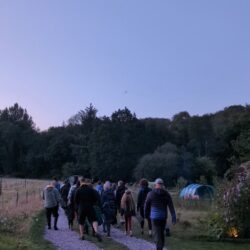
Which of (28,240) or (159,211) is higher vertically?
(159,211)

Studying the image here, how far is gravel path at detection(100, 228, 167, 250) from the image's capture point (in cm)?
1602

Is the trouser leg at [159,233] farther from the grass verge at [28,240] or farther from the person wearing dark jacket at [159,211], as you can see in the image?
the grass verge at [28,240]

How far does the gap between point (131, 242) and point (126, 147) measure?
7617 cm

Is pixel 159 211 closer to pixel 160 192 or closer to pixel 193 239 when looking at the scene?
pixel 160 192

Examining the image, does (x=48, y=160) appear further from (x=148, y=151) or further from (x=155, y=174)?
(x=155, y=174)

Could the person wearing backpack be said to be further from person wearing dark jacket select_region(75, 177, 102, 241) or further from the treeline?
the treeline

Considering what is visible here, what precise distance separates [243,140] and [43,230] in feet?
75.3

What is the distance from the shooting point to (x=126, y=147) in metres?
93.3

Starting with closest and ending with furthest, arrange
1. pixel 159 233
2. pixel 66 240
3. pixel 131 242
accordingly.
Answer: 1. pixel 159 233
2. pixel 131 242
3. pixel 66 240

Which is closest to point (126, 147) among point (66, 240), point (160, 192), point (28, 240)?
point (66, 240)

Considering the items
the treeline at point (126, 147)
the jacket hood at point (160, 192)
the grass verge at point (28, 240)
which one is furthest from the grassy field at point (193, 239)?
the treeline at point (126, 147)

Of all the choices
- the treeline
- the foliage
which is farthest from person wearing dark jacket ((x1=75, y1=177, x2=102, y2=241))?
the treeline

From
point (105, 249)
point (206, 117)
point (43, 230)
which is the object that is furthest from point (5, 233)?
point (206, 117)

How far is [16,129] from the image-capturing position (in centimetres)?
13138
